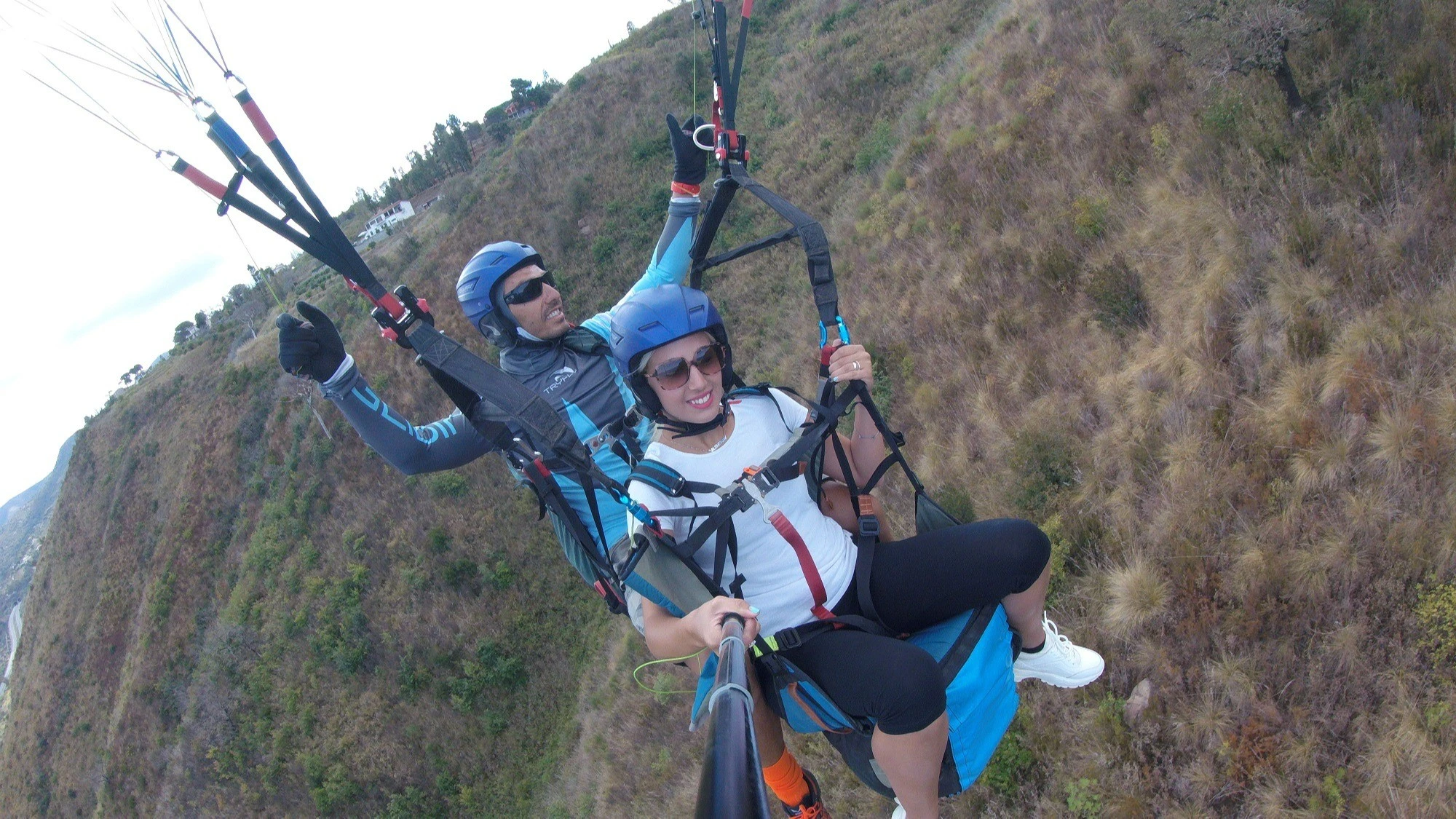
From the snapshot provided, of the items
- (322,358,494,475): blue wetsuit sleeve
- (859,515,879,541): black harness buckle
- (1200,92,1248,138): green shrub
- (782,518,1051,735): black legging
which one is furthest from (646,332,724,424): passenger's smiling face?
(1200,92,1248,138): green shrub

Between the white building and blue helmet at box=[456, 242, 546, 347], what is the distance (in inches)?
2147

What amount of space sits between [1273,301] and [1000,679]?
313cm

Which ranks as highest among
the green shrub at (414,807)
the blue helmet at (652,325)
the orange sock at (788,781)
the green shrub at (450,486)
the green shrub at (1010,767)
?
the blue helmet at (652,325)

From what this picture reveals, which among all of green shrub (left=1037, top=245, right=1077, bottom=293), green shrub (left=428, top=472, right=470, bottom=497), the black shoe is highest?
green shrub (left=1037, top=245, right=1077, bottom=293)

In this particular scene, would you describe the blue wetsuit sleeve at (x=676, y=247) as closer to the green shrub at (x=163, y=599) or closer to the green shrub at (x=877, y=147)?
the green shrub at (x=877, y=147)

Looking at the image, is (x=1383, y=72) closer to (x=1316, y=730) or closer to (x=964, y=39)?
(x=1316, y=730)

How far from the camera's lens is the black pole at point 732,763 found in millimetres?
1044

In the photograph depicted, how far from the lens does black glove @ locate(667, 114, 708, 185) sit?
391 cm

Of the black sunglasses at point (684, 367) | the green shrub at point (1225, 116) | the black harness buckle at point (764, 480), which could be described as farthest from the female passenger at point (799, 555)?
the green shrub at point (1225, 116)

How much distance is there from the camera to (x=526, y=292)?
3.78 meters

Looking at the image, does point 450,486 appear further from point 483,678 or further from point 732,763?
point 732,763

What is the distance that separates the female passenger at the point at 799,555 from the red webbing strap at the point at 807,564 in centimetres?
1

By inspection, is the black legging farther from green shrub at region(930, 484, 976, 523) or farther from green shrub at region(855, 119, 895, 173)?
green shrub at region(855, 119, 895, 173)

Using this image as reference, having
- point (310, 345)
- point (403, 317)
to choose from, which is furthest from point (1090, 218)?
point (310, 345)
